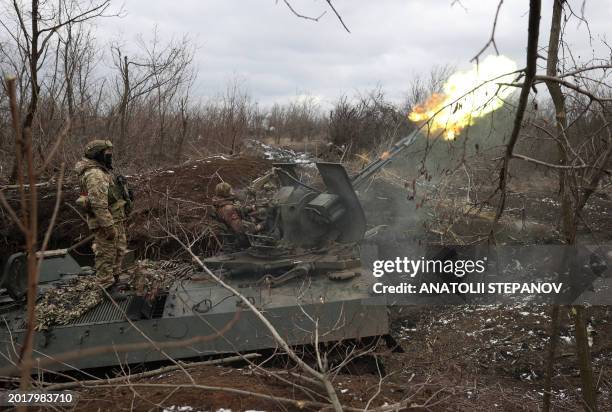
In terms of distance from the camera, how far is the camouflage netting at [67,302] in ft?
17.2

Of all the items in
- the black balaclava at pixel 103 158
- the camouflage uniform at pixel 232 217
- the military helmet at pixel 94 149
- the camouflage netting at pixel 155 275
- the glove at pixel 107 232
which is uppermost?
the military helmet at pixel 94 149

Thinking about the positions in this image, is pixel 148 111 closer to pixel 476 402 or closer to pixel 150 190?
pixel 150 190

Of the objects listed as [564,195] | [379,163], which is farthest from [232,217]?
[564,195]

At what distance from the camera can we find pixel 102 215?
243 inches

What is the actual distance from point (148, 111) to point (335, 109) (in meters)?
7.95

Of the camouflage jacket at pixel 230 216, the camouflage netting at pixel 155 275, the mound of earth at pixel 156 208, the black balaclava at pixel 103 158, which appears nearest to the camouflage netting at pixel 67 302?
the camouflage netting at pixel 155 275

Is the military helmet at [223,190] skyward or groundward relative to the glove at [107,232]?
skyward

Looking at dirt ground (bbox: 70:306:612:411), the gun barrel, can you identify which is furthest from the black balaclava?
the gun barrel

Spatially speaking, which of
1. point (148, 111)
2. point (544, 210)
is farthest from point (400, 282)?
point (148, 111)

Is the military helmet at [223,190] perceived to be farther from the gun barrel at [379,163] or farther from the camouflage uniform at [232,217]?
the gun barrel at [379,163]

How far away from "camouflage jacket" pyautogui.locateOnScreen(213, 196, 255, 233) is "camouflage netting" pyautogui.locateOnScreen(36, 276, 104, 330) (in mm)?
1709

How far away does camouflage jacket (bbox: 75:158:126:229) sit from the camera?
6.18 metres

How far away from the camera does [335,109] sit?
71.2ft

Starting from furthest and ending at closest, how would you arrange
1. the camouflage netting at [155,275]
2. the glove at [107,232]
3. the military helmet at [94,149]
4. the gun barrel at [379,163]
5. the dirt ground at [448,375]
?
the gun barrel at [379,163] < the military helmet at [94,149] < the glove at [107,232] < the camouflage netting at [155,275] < the dirt ground at [448,375]
